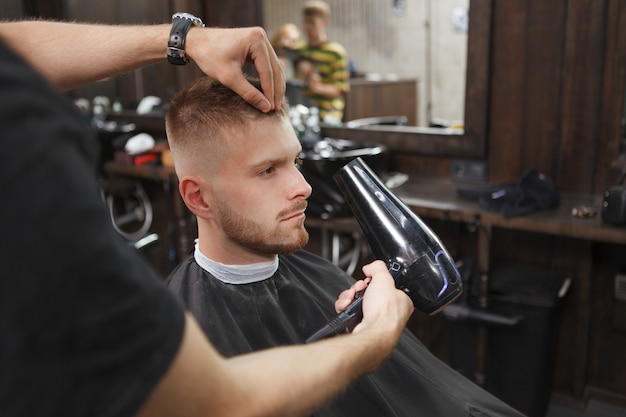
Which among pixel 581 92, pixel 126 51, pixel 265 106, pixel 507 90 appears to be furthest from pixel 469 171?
pixel 126 51

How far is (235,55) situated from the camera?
1.31m

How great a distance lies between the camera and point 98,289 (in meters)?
0.59

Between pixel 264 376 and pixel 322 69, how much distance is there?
11.8 feet

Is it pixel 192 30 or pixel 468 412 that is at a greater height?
pixel 192 30

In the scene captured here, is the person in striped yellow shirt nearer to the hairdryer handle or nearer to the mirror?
the mirror

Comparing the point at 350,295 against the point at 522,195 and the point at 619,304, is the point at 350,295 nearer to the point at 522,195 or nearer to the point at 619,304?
the point at 522,195

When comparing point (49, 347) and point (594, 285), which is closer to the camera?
point (49, 347)

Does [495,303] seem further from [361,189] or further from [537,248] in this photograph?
[361,189]

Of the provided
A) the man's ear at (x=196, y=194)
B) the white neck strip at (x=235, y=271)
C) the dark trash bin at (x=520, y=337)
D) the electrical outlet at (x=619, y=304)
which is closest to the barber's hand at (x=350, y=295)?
the white neck strip at (x=235, y=271)

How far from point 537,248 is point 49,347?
276 centimetres

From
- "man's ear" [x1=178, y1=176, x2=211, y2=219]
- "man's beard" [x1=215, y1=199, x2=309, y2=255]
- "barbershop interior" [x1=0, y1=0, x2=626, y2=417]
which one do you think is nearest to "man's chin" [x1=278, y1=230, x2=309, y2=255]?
"man's beard" [x1=215, y1=199, x2=309, y2=255]

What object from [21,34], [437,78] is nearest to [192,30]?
[21,34]

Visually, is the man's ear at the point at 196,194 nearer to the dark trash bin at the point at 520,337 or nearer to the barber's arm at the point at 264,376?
the barber's arm at the point at 264,376

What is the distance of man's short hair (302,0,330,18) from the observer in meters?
4.26
